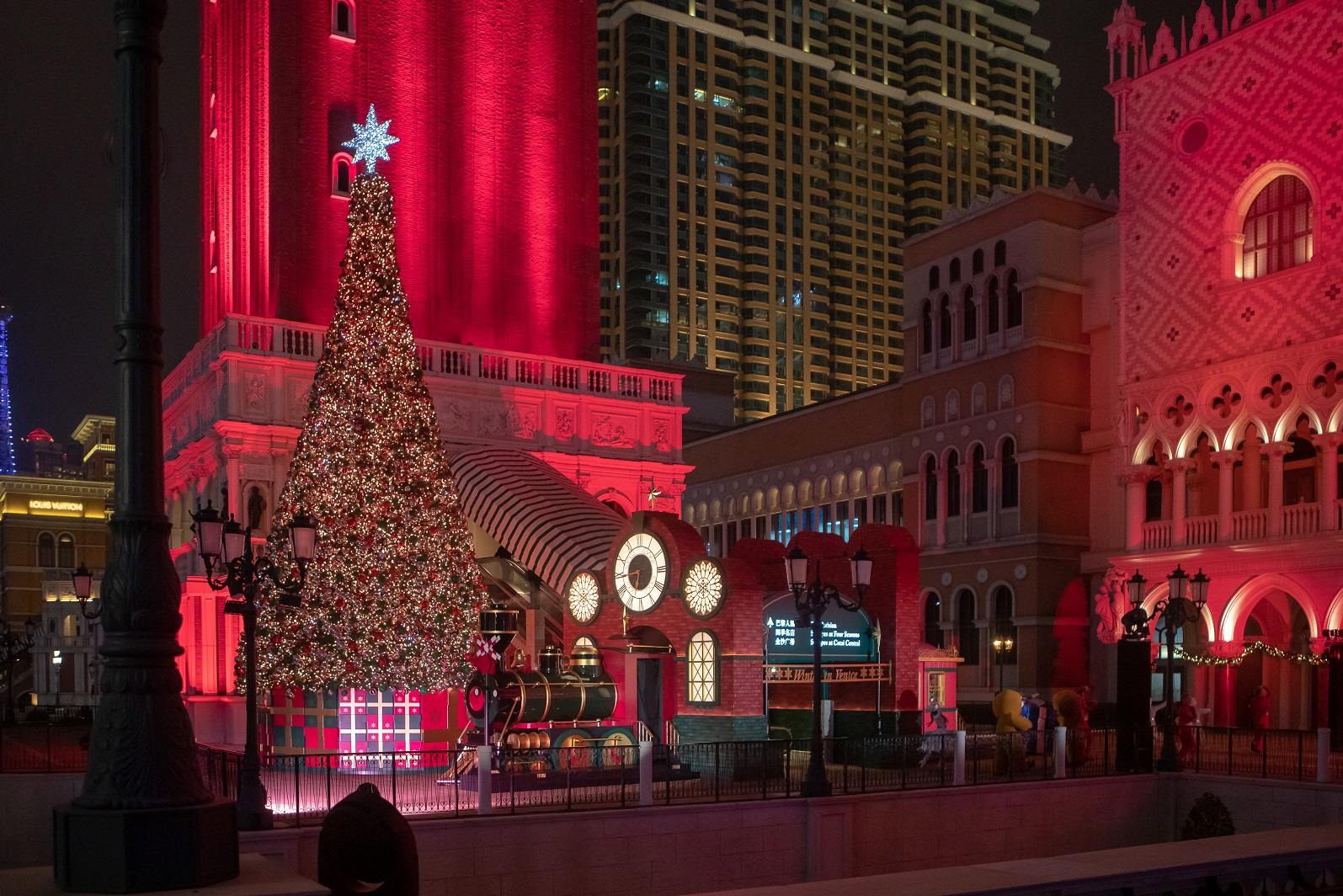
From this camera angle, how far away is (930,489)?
46.1m

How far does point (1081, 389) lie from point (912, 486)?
6866 mm

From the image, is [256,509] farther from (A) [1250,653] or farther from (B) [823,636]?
(A) [1250,653]

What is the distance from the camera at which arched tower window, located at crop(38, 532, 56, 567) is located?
80562mm

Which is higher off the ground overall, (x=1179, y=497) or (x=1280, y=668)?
(x=1179, y=497)

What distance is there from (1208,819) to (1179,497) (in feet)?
60.1

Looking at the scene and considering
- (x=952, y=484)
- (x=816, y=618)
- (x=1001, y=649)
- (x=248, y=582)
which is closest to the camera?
(x=248, y=582)

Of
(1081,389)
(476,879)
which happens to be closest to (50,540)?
(1081,389)

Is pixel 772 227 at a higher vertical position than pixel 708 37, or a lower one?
lower

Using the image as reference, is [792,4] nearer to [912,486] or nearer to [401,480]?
[912,486]

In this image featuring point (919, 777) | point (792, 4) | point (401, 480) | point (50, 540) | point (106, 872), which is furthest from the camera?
point (792, 4)

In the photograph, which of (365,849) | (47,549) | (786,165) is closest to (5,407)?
(47,549)

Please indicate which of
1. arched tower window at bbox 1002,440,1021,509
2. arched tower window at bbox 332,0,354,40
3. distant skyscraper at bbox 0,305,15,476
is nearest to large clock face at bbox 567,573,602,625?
arched tower window at bbox 332,0,354,40

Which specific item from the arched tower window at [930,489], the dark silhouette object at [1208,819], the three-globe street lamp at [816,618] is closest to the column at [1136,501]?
the arched tower window at [930,489]

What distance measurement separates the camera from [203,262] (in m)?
40.0
